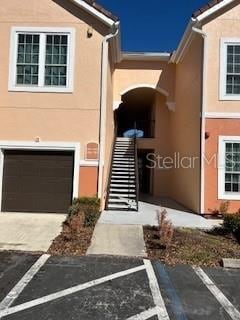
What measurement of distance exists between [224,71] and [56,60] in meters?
5.78

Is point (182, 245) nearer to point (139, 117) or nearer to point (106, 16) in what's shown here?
point (106, 16)

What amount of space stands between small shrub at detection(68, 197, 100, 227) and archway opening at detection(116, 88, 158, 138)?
8205 millimetres

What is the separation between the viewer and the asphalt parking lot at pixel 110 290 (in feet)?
16.4

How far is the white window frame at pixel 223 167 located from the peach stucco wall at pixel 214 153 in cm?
11

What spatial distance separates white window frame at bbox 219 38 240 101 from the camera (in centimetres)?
1257

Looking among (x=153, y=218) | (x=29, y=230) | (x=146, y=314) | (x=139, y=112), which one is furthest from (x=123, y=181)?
(x=139, y=112)

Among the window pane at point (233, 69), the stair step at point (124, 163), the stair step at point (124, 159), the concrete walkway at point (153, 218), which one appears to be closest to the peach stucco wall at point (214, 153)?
the concrete walkway at point (153, 218)

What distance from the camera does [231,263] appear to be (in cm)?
738

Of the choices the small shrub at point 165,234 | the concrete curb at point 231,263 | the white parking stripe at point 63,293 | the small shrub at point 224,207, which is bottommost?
the white parking stripe at point 63,293

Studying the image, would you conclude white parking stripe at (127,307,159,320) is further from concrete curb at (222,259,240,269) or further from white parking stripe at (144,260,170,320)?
concrete curb at (222,259,240,269)

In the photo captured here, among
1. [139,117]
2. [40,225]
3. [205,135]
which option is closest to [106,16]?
[205,135]

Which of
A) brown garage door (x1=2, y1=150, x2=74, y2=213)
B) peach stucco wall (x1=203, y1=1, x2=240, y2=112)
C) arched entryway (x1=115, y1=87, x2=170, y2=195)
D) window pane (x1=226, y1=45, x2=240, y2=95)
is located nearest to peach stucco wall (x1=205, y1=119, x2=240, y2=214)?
peach stucco wall (x1=203, y1=1, x2=240, y2=112)

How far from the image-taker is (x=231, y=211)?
40.7 feet

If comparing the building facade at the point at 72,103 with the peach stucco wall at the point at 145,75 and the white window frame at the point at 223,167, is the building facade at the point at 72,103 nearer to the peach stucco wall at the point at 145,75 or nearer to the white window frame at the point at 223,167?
the white window frame at the point at 223,167
